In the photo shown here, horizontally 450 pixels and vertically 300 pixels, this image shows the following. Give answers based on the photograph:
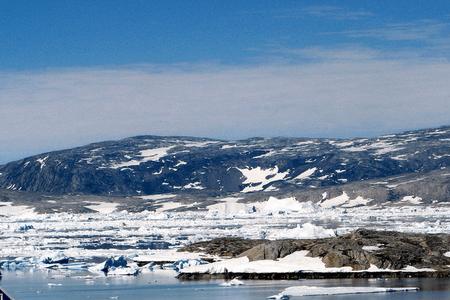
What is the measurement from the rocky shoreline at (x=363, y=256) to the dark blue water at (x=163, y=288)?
151 cm

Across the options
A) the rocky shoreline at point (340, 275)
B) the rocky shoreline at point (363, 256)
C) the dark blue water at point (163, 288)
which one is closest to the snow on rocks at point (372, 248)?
the rocky shoreline at point (363, 256)

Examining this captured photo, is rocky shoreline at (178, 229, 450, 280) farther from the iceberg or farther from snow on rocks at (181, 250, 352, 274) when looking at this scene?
the iceberg

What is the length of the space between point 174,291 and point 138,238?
4605 cm

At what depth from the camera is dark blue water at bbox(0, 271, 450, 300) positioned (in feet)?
144

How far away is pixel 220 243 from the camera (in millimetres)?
67250

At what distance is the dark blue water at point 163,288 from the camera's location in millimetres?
A: 43781

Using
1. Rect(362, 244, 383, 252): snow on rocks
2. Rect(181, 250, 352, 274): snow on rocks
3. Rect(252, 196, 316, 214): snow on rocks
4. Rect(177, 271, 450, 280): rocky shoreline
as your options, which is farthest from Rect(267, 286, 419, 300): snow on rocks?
Rect(252, 196, 316, 214): snow on rocks

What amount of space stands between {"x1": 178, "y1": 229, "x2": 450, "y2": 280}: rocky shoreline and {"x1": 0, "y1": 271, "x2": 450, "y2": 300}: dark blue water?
151cm

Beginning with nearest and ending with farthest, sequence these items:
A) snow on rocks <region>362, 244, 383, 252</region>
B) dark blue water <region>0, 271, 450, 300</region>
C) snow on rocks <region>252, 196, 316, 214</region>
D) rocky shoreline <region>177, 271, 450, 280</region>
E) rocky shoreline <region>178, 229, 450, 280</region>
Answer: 1. dark blue water <region>0, 271, 450, 300</region>
2. rocky shoreline <region>177, 271, 450, 280</region>
3. rocky shoreline <region>178, 229, 450, 280</region>
4. snow on rocks <region>362, 244, 383, 252</region>
5. snow on rocks <region>252, 196, 316, 214</region>

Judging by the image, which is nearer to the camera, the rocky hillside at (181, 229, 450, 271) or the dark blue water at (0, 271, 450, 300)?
the dark blue water at (0, 271, 450, 300)

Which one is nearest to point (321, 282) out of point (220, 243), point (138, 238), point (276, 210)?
point (220, 243)

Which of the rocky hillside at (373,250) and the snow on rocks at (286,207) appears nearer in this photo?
the rocky hillside at (373,250)

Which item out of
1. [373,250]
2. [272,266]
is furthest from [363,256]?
[272,266]

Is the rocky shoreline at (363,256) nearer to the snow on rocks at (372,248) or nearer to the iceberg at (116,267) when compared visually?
the snow on rocks at (372,248)
